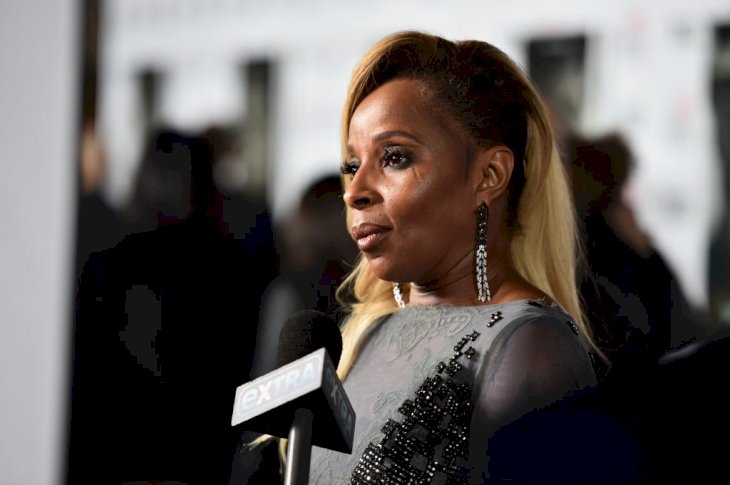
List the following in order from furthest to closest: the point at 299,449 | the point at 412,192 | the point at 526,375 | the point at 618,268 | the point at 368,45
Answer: the point at 368,45 < the point at 618,268 < the point at 412,192 < the point at 526,375 < the point at 299,449

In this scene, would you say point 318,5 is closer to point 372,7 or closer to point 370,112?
point 372,7

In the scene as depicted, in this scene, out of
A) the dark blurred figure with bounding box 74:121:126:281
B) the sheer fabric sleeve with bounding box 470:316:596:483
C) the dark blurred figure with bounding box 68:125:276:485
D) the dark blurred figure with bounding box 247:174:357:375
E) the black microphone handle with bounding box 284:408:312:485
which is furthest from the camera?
the dark blurred figure with bounding box 74:121:126:281

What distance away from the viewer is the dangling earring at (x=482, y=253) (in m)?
→ 1.40

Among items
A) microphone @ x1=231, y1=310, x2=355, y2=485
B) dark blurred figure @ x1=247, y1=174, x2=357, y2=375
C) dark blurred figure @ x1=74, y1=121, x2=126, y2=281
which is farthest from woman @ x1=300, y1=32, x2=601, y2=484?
dark blurred figure @ x1=74, y1=121, x2=126, y2=281

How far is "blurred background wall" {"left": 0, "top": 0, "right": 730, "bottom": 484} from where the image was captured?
8.93ft

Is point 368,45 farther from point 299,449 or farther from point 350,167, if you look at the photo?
point 299,449

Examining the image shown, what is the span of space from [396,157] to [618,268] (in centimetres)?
91

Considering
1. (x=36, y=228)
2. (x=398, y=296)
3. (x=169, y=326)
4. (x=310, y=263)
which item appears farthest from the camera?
(x=36, y=228)

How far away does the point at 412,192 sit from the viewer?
1.36 m

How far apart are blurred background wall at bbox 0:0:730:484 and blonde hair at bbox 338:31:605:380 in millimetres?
1153

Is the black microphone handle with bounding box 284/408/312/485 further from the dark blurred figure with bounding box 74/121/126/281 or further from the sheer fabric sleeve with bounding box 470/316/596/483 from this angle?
the dark blurred figure with bounding box 74/121/126/281

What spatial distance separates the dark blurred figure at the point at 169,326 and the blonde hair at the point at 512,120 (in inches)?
52.2

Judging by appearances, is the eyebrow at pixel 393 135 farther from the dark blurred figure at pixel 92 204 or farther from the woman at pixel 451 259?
the dark blurred figure at pixel 92 204

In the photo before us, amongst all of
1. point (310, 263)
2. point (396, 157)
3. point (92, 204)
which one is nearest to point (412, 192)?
point (396, 157)
